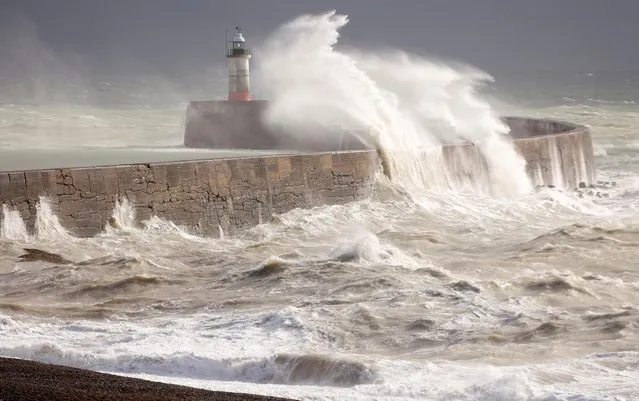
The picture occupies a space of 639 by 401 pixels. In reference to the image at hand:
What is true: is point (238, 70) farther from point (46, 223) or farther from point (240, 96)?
point (46, 223)

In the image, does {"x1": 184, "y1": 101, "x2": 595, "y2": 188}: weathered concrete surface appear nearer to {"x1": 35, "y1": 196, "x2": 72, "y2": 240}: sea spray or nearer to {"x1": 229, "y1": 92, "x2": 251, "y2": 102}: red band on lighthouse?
{"x1": 229, "y1": 92, "x2": 251, "y2": 102}: red band on lighthouse

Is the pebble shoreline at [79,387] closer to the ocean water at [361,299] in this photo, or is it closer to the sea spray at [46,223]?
the ocean water at [361,299]

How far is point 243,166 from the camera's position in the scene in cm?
1290

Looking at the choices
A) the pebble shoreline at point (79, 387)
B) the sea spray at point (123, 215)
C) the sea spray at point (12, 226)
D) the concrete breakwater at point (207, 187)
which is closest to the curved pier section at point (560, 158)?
the concrete breakwater at point (207, 187)

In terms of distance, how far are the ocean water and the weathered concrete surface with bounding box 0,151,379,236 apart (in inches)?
6.3

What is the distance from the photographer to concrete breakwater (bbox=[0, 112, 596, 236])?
10.9 metres

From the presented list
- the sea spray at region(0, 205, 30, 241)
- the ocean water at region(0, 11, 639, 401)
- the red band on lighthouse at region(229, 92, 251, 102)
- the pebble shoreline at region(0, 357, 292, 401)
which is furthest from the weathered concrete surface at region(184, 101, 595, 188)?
the pebble shoreline at region(0, 357, 292, 401)

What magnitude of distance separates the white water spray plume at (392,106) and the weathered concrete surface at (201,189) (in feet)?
4.76

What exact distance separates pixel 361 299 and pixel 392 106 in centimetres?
988

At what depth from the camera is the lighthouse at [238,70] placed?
2384cm

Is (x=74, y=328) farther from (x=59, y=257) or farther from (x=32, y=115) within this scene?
(x=32, y=115)

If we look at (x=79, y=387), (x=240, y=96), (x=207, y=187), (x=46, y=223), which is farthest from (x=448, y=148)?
(x=79, y=387)

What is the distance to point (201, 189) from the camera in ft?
40.4

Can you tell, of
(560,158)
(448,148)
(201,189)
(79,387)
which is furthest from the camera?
(560,158)
